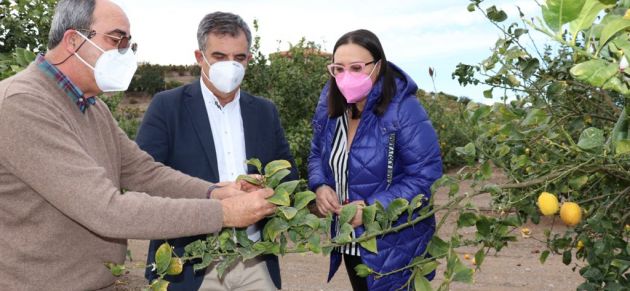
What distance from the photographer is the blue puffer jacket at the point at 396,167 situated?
2881mm

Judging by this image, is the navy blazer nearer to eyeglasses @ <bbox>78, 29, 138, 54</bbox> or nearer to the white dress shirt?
the white dress shirt

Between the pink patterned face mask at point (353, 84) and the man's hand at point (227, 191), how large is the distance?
0.77m

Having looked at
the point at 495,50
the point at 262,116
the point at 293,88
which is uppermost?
the point at 495,50

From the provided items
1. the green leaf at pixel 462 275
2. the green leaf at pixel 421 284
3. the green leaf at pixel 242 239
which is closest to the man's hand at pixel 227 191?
the green leaf at pixel 242 239

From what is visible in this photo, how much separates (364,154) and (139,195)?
1.20m

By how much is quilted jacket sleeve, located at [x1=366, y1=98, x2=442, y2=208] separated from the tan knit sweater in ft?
3.28

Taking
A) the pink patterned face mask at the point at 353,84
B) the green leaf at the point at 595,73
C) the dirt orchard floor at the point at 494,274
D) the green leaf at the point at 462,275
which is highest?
the green leaf at the point at 595,73

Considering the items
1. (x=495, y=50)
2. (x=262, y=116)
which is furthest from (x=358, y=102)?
(x=495, y=50)

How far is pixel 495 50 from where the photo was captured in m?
3.29

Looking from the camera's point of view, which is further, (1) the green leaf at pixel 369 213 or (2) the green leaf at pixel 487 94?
(2) the green leaf at pixel 487 94

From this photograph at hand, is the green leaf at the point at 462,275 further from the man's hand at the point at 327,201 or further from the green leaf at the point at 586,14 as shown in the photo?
the green leaf at the point at 586,14

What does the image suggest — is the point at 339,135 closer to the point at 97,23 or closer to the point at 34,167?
the point at 97,23

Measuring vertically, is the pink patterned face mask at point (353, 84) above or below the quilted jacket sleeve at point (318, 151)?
above

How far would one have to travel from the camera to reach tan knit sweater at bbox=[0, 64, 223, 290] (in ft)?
6.14
